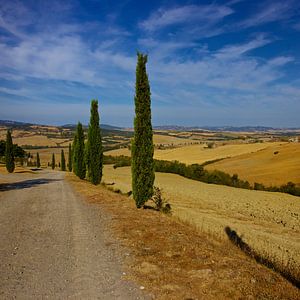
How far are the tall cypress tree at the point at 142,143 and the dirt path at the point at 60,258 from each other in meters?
2.76

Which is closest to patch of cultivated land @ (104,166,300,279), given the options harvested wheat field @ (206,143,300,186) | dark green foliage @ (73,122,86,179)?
dark green foliage @ (73,122,86,179)

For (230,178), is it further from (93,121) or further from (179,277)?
(179,277)

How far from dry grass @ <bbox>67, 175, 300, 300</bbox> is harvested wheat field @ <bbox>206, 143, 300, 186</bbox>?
122ft

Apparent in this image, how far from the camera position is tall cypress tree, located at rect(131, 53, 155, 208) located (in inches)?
555

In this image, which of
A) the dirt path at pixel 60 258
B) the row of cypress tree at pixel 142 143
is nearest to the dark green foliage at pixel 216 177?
the row of cypress tree at pixel 142 143

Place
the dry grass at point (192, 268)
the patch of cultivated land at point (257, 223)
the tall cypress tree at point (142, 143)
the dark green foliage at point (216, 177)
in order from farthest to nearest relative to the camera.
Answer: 1. the dark green foliage at point (216, 177)
2. the tall cypress tree at point (142, 143)
3. the patch of cultivated land at point (257, 223)
4. the dry grass at point (192, 268)

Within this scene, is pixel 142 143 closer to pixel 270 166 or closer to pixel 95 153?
pixel 95 153

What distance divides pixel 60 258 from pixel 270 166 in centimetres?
5272

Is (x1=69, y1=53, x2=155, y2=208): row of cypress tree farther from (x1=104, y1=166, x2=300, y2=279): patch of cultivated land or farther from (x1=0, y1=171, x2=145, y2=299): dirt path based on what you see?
(x1=0, y1=171, x2=145, y2=299): dirt path

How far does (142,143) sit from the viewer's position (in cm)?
1425

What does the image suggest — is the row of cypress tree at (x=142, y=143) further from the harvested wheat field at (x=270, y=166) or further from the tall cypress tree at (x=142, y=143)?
the harvested wheat field at (x=270, y=166)

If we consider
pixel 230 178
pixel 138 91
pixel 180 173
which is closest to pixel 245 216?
pixel 138 91

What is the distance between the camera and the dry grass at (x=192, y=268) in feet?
17.1

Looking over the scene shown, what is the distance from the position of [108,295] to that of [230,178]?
148 feet
